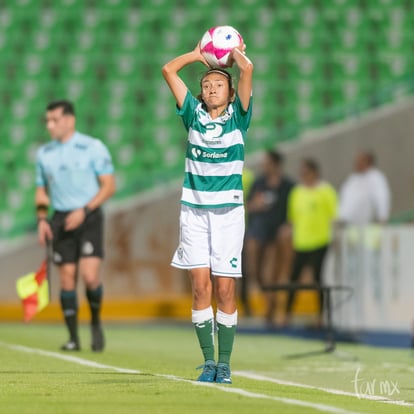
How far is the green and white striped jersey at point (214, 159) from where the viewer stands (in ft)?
28.9

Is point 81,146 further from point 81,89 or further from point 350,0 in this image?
point 350,0

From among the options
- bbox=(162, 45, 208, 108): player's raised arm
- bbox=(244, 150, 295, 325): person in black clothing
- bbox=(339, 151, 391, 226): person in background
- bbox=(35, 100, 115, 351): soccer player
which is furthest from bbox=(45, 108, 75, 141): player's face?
bbox=(339, 151, 391, 226): person in background

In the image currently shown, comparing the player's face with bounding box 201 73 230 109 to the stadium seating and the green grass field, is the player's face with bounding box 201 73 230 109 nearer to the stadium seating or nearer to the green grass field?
the green grass field

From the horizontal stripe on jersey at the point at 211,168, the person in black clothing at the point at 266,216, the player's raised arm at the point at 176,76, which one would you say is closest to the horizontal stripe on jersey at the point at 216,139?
the horizontal stripe on jersey at the point at 211,168

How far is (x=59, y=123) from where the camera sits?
1265cm

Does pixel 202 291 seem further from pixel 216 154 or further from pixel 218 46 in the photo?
pixel 218 46

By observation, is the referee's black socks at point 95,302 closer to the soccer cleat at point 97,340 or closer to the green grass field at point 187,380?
Answer: the soccer cleat at point 97,340

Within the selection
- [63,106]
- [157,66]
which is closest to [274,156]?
[63,106]

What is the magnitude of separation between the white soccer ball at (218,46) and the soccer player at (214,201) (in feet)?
0.24

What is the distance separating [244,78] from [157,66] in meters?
16.5

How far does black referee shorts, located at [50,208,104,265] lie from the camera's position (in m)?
12.5

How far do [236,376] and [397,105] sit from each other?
564 inches

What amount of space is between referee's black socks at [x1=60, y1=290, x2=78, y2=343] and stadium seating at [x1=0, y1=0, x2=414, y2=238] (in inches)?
364

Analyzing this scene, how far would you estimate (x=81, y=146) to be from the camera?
1261 cm
